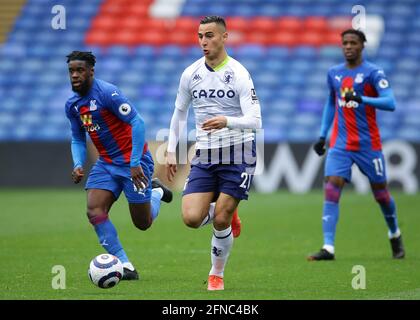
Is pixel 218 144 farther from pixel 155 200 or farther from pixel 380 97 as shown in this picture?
pixel 380 97

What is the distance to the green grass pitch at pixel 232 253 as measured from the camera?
7.70m

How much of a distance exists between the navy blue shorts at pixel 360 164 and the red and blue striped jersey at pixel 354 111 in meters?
0.07

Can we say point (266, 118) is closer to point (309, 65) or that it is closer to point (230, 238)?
point (309, 65)

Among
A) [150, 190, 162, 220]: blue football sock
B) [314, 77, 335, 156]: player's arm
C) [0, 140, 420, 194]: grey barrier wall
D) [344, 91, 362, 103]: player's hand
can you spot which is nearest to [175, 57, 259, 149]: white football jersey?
[150, 190, 162, 220]: blue football sock

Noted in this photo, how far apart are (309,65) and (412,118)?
322 centimetres

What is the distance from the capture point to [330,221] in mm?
10477

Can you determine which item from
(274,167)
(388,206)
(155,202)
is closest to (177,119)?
(155,202)

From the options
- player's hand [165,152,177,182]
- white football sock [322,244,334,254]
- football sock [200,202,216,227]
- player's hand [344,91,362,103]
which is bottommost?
football sock [200,202,216,227]

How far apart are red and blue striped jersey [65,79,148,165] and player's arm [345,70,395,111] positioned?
2339mm

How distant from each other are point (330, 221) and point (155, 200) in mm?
2105

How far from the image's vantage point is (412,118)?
2228 cm

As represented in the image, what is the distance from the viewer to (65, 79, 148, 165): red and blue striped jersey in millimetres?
8531

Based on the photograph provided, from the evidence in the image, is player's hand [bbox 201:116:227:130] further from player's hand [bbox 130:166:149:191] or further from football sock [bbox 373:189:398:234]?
football sock [bbox 373:189:398:234]
